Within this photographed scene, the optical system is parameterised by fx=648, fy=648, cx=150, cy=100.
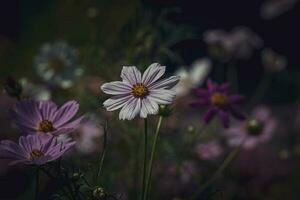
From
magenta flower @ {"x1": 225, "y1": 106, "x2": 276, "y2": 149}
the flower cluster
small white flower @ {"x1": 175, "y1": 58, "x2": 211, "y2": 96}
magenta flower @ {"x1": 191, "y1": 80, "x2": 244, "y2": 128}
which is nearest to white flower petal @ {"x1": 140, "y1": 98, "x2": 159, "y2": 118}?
the flower cluster

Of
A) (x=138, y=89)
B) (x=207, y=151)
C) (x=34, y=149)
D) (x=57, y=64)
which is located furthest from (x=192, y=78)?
(x=34, y=149)

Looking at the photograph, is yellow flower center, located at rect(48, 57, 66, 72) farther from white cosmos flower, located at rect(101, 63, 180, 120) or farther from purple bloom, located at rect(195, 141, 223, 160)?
white cosmos flower, located at rect(101, 63, 180, 120)

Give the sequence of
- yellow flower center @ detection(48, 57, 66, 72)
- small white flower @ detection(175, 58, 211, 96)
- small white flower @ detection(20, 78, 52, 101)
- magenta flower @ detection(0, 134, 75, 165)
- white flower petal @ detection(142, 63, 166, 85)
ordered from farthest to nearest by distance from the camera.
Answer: small white flower @ detection(175, 58, 211, 96) → yellow flower center @ detection(48, 57, 66, 72) → small white flower @ detection(20, 78, 52, 101) → white flower petal @ detection(142, 63, 166, 85) → magenta flower @ detection(0, 134, 75, 165)

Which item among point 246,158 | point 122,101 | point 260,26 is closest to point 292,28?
point 260,26

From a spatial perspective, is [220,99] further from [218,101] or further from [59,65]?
[59,65]

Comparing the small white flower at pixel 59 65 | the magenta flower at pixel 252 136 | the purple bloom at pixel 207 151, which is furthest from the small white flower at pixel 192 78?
the small white flower at pixel 59 65

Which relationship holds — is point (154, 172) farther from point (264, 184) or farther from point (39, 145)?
point (39, 145)
